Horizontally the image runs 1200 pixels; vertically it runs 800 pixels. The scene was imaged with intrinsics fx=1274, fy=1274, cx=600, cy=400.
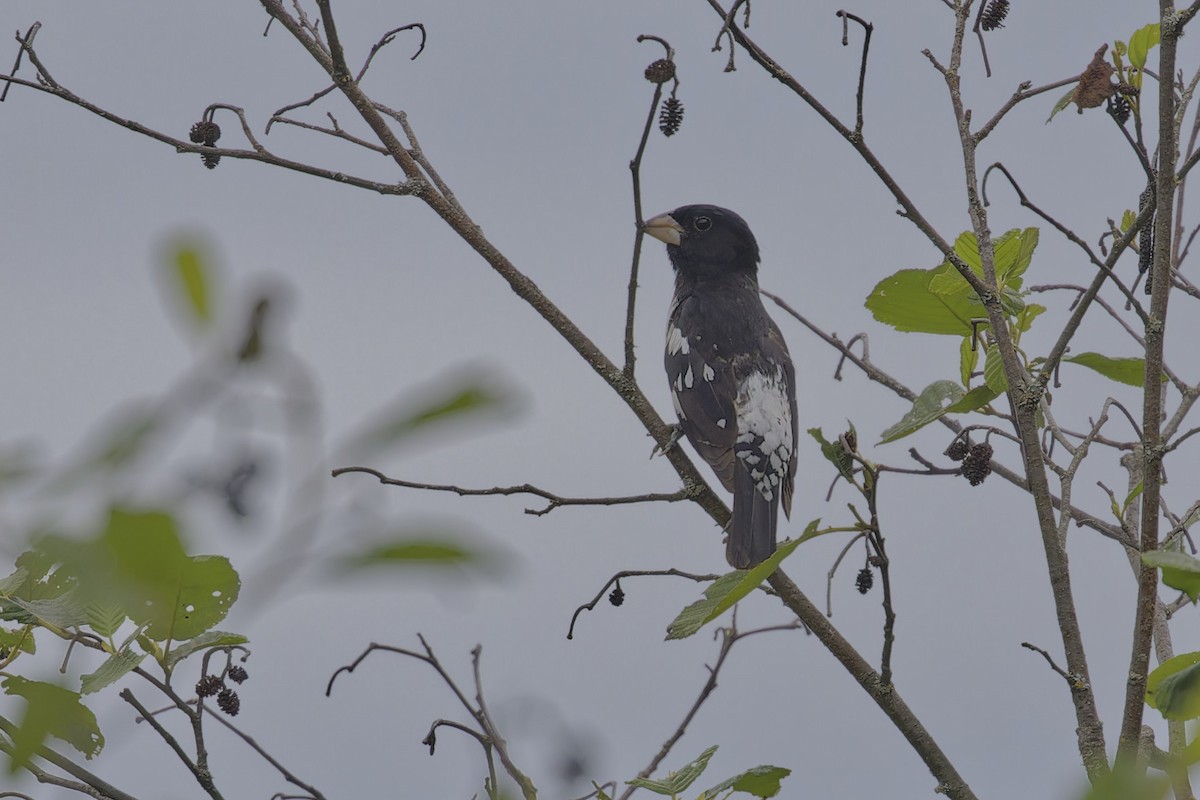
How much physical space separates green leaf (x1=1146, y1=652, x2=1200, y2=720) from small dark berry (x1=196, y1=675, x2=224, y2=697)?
1838 millimetres

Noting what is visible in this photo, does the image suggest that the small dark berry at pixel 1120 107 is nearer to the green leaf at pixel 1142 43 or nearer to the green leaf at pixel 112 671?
the green leaf at pixel 1142 43

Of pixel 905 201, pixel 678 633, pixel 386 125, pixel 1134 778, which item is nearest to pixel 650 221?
pixel 386 125

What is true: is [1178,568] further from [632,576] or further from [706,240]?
[706,240]

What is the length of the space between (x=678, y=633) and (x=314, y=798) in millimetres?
707

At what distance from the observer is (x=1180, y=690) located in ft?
4.95

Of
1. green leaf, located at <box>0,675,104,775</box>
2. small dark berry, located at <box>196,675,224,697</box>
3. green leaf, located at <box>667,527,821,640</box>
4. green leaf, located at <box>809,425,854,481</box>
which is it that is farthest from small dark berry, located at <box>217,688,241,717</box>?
green leaf, located at <box>0,675,104,775</box>

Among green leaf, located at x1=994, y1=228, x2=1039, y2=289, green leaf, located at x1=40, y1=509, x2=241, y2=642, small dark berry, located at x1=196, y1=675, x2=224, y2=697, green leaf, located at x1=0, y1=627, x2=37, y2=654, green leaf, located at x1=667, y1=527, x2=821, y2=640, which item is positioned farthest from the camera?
green leaf, located at x1=994, y1=228, x2=1039, y2=289

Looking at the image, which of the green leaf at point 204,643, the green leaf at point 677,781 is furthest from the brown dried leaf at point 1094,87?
the green leaf at point 204,643

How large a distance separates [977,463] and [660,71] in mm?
1174

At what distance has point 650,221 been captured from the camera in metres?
6.12

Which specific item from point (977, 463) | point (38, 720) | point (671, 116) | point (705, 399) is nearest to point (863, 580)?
point (977, 463)

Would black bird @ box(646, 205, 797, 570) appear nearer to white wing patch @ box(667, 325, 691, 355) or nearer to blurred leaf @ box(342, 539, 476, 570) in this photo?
white wing patch @ box(667, 325, 691, 355)

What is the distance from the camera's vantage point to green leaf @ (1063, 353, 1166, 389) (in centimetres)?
279

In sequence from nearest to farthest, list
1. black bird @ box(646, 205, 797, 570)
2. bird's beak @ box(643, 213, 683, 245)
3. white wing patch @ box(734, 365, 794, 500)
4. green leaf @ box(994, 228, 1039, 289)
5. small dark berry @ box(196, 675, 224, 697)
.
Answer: small dark berry @ box(196, 675, 224, 697) → green leaf @ box(994, 228, 1039, 289) → black bird @ box(646, 205, 797, 570) → white wing patch @ box(734, 365, 794, 500) → bird's beak @ box(643, 213, 683, 245)
